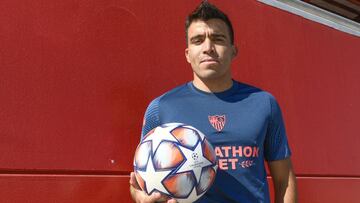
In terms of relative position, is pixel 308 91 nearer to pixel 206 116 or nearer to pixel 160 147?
pixel 206 116

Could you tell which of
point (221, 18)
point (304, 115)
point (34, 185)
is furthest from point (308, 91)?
point (34, 185)

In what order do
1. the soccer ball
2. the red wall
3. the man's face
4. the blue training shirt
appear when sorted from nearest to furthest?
the soccer ball, the blue training shirt, the man's face, the red wall

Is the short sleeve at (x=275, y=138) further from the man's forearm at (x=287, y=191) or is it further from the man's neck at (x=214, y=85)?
the man's neck at (x=214, y=85)

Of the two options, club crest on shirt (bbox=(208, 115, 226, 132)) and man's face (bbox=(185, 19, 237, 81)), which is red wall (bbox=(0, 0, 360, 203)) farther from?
club crest on shirt (bbox=(208, 115, 226, 132))

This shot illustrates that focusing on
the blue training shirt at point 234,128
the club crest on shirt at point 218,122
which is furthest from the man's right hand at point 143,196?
the club crest on shirt at point 218,122

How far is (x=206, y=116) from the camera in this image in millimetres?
2055

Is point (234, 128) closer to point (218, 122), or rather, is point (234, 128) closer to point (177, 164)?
point (218, 122)

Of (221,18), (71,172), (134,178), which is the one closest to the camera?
(134,178)

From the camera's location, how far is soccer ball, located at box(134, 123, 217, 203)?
179cm

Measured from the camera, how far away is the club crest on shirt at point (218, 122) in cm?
202

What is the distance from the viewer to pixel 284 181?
2.14 m

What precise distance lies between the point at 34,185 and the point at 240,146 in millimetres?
1094

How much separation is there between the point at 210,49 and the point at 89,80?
2.61 feet

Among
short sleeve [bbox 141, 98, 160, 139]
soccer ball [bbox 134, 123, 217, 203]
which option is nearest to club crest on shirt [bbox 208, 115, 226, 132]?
soccer ball [bbox 134, 123, 217, 203]
